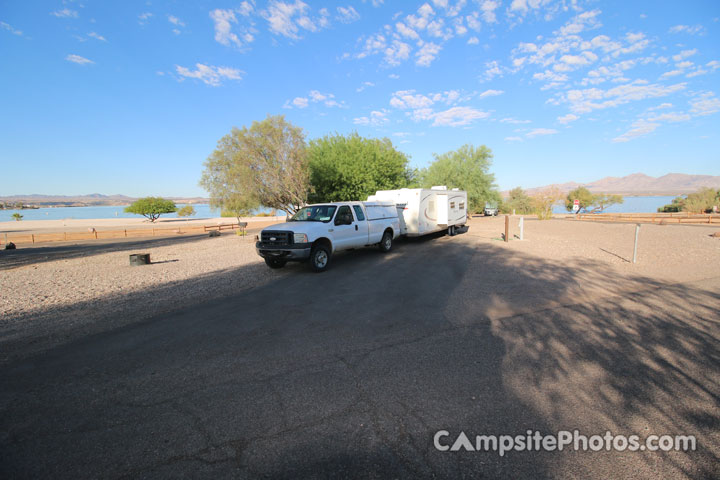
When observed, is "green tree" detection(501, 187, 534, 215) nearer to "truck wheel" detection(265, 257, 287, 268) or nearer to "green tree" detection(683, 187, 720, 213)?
"green tree" detection(683, 187, 720, 213)

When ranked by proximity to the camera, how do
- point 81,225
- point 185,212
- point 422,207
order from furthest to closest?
point 185,212, point 81,225, point 422,207

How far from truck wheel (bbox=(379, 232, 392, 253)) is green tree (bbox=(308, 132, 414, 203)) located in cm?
935

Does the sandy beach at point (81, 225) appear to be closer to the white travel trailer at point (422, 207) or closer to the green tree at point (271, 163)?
the green tree at point (271, 163)

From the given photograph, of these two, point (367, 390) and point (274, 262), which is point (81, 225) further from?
point (367, 390)

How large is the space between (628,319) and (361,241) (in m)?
7.95

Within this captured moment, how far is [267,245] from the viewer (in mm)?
9742

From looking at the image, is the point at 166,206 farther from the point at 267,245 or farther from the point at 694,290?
the point at 694,290

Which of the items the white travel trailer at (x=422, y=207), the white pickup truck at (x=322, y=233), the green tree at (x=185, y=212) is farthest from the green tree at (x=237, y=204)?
the green tree at (x=185, y=212)

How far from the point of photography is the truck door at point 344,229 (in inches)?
414

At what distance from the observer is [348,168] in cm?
2184

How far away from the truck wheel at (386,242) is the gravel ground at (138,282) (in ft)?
13.7

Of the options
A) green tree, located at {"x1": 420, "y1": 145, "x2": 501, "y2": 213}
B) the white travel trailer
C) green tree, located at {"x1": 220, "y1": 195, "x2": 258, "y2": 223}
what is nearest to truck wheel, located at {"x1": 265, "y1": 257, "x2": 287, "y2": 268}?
the white travel trailer

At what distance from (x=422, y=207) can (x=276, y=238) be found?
8.70 m

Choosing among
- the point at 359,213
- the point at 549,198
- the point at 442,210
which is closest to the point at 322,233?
the point at 359,213
